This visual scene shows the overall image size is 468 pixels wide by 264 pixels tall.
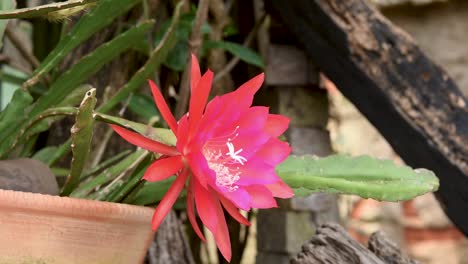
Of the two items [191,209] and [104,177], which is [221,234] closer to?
[191,209]

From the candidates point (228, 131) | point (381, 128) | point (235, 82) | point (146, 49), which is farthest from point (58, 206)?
point (235, 82)

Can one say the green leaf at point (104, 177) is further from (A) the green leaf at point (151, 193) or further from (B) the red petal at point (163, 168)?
(B) the red petal at point (163, 168)

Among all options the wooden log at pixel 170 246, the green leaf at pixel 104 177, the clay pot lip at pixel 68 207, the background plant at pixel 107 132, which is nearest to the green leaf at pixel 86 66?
the background plant at pixel 107 132

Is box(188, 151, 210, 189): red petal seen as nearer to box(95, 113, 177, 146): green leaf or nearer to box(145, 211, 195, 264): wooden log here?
box(95, 113, 177, 146): green leaf

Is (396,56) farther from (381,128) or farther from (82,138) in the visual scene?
(82,138)

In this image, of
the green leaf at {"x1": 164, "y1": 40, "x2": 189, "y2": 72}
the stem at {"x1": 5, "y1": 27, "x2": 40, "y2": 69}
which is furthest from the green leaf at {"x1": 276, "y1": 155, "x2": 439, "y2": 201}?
the stem at {"x1": 5, "y1": 27, "x2": 40, "y2": 69}

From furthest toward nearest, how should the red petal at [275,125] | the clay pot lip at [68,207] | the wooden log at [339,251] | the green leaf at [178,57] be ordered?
the green leaf at [178,57], the wooden log at [339,251], the red petal at [275,125], the clay pot lip at [68,207]
